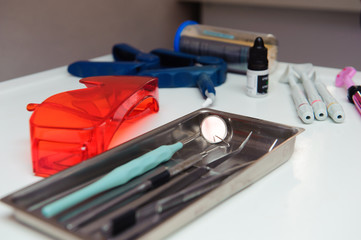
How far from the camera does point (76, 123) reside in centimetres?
48

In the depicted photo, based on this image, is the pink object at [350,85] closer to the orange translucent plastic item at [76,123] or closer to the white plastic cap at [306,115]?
the white plastic cap at [306,115]

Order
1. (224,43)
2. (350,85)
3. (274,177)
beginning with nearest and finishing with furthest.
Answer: (274,177) < (350,85) < (224,43)

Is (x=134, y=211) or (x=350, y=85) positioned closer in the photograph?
(x=134, y=211)

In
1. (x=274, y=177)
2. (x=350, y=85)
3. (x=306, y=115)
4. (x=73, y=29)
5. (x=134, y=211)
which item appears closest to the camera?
(x=134, y=211)

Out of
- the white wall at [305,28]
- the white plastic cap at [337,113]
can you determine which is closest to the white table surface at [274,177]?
the white plastic cap at [337,113]

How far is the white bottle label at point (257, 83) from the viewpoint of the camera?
681 millimetres

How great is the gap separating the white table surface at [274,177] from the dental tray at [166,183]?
0.05 ft

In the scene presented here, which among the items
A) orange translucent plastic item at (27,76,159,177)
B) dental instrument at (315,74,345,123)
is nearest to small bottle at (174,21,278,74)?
dental instrument at (315,74,345,123)

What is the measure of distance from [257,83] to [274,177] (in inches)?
10.6

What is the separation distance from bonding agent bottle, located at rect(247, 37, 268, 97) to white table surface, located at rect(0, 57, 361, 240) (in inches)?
0.7

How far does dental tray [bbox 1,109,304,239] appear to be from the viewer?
1.11 ft

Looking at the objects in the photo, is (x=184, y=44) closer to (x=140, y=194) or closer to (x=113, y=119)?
(x=113, y=119)

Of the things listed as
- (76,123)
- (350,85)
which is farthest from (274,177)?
(350,85)

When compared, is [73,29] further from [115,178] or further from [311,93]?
[115,178]
